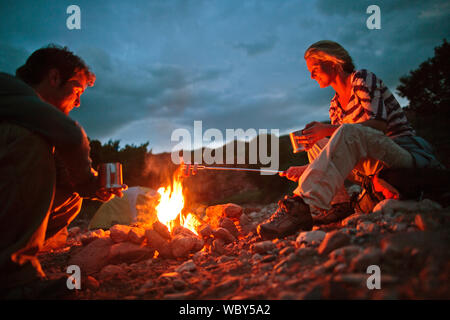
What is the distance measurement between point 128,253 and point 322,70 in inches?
125

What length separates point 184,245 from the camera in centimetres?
287

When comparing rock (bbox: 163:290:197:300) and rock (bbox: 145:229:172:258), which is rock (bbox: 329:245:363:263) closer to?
rock (bbox: 163:290:197:300)

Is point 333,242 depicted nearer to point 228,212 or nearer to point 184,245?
point 184,245

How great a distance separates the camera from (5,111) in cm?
168

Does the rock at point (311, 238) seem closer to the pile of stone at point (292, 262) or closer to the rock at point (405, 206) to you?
the pile of stone at point (292, 262)

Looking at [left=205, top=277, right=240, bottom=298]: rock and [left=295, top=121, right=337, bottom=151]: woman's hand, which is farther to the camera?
[left=295, top=121, right=337, bottom=151]: woman's hand

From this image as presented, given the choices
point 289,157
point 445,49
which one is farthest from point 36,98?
point 445,49

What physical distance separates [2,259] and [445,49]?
51.3 ft

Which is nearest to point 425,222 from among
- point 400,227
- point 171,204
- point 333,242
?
point 400,227

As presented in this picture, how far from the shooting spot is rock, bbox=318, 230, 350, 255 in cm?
182

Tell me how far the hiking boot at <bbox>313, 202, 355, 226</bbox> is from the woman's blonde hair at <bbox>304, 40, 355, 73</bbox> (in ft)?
5.42

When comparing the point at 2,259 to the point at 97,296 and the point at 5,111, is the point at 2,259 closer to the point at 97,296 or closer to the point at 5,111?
the point at 97,296

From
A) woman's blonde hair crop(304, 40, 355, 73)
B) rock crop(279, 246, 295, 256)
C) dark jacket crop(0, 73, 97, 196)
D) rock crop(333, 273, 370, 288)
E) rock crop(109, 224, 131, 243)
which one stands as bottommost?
rock crop(109, 224, 131, 243)

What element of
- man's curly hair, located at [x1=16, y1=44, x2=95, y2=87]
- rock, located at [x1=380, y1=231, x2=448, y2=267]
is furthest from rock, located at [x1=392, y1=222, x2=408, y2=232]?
man's curly hair, located at [x1=16, y1=44, x2=95, y2=87]
